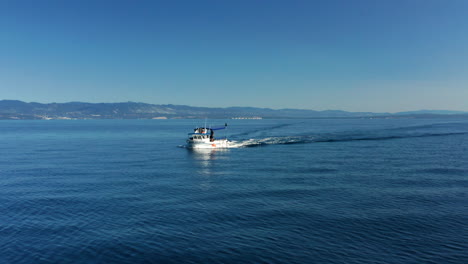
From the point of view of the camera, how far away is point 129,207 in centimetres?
4159

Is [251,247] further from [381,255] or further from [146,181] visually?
[146,181]

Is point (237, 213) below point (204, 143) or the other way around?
below

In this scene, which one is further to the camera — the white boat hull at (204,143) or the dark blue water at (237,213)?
the white boat hull at (204,143)

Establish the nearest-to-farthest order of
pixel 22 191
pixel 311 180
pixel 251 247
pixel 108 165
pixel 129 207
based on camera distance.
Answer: pixel 251 247 → pixel 129 207 → pixel 22 191 → pixel 311 180 → pixel 108 165

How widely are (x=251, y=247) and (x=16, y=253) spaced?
2060 centimetres

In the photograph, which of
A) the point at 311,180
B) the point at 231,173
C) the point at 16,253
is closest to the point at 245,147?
the point at 231,173

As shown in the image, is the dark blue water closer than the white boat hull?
Yes

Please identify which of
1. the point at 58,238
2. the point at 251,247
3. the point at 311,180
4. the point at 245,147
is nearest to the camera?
the point at 251,247

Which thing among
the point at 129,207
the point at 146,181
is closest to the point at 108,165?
the point at 146,181

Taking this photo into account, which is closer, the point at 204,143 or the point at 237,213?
the point at 237,213

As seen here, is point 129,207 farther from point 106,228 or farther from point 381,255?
point 381,255

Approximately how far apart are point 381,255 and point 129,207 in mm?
29358

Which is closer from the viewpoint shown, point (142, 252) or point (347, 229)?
point (142, 252)

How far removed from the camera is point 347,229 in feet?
109
